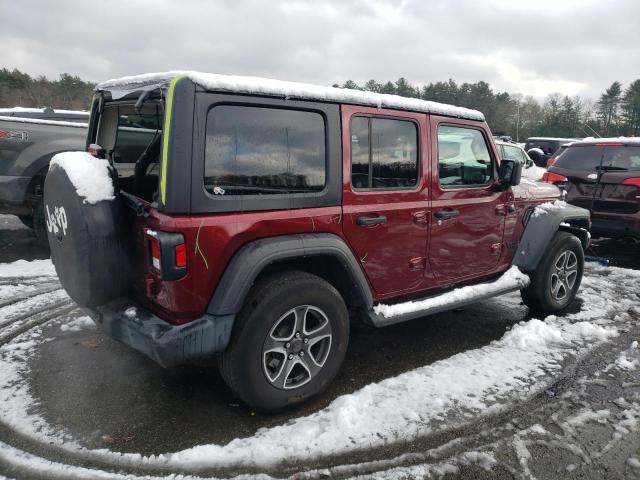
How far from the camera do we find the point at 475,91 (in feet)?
162

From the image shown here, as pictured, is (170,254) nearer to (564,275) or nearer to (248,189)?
(248,189)

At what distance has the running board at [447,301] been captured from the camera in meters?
3.37

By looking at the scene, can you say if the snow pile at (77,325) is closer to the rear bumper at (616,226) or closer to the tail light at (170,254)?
the tail light at (170,254)

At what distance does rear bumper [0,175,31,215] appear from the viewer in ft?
19.4

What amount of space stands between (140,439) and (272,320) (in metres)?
0.97

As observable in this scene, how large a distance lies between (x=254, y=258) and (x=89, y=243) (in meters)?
0.91

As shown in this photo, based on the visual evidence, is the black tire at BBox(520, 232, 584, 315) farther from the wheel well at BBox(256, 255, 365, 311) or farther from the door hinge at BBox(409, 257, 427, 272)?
the wheel well at BBox(256, 255, 365, 311)

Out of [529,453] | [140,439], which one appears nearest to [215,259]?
[140,439]

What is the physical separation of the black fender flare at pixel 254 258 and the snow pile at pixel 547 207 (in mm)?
2549

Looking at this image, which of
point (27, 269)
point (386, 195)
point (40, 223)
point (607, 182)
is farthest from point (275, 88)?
point (607, 182)

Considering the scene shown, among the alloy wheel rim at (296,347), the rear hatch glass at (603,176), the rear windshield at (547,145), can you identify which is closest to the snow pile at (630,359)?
the alloy wheel rim at (296,347)

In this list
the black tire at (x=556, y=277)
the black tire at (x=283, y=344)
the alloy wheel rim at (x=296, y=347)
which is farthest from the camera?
the black tire at (x=556, y=277)

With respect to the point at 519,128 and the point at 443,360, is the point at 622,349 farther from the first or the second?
the point at 519,128

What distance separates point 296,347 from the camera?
2.93 meters
